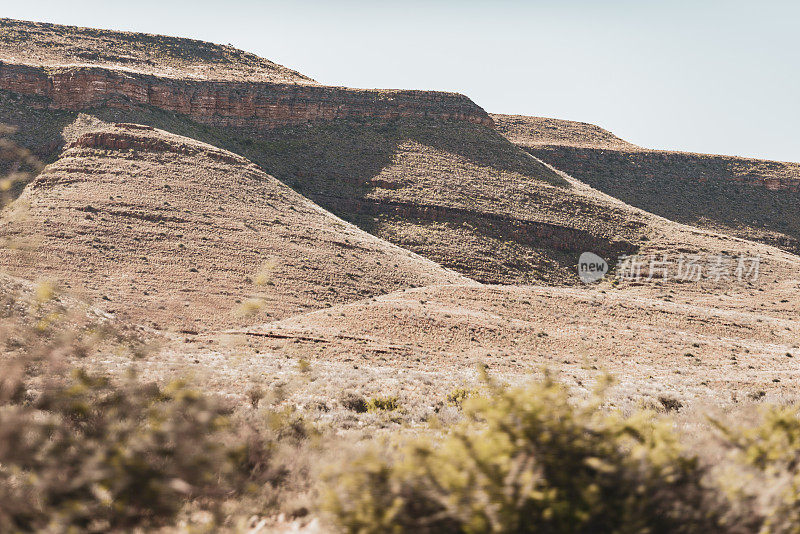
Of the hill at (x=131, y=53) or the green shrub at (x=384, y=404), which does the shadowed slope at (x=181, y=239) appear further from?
the hill at (x=131, y=53)

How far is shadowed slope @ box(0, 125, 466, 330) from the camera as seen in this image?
24828 millimetres

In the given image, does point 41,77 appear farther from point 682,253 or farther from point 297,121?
point 682,253

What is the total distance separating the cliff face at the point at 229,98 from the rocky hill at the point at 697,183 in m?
20.6

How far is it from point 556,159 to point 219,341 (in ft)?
223

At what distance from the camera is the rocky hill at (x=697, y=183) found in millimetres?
64000

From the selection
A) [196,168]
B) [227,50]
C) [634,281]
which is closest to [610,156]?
[634,281]

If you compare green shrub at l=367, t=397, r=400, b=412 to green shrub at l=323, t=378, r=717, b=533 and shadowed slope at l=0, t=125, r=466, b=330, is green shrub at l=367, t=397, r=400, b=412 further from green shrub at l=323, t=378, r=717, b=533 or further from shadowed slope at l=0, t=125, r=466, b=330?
shadowed slope at l=0, t=125, r=466, b=330

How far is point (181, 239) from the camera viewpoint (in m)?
31.0

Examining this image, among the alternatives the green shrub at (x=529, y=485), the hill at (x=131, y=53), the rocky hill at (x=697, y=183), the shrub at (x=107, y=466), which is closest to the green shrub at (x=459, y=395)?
the shrub at (x=107, y=466)

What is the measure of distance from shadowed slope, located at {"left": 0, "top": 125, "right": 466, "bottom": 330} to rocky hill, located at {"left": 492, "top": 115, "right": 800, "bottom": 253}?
46.1 metres

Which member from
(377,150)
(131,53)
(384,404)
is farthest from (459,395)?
(131,53)

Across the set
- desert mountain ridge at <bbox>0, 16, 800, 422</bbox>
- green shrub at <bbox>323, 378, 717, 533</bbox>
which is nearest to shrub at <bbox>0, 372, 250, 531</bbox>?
green shrub at <bbox>323, 378, 717, 533</bbox>

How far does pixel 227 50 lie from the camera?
80.8 m

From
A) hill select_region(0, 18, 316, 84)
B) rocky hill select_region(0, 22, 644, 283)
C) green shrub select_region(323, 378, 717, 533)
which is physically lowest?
green shrub select_region(323, 378, 717, 533)
